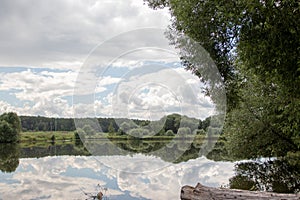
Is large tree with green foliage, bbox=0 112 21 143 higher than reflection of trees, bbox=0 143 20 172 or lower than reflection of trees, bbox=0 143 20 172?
higher

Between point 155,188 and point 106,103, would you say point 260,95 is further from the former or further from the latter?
point 106,103

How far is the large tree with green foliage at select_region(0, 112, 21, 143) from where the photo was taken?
71938 millimetres

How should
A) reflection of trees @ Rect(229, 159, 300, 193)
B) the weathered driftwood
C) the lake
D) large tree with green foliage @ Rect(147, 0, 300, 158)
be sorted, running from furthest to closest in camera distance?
reflection of trees @ Rect(229, 159, 300, 193) < the lake < large tree with green foliage @ Rect(147, 0, 300, 158) < the weathered driftwood

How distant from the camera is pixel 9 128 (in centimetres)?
7225

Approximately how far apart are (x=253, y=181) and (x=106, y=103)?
405 inches

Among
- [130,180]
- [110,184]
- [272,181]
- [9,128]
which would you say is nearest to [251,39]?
[110,184]

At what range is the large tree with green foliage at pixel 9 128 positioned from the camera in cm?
7194

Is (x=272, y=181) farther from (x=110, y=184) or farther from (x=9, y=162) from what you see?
→ (x=9, y=162)

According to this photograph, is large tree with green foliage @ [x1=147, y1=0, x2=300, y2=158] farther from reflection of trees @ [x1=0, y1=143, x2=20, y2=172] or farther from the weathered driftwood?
reflection of trees @ [x1=0, y1=143, x2=20, y2=172]

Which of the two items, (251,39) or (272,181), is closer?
(251,39)

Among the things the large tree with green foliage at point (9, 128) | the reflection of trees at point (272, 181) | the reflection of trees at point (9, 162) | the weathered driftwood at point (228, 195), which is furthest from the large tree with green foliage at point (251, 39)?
the large tree with green foliage at point (9, 128)

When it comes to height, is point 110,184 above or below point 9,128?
below

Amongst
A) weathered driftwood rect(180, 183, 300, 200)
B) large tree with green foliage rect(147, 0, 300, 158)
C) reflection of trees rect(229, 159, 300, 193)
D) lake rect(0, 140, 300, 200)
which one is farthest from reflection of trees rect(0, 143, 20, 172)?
weathered driftwood rect(180, 183, 300, 200)

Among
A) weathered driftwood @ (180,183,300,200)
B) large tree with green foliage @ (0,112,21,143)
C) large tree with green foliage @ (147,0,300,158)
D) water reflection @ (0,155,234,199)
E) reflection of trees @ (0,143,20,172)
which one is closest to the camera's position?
weathered driftwood @ (180,183,300,200)
